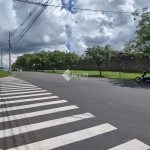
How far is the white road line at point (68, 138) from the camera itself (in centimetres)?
385

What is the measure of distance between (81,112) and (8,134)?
2.69 metres

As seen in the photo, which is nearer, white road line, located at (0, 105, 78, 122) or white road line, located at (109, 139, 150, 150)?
white road line, located at (109, 139, 150, 150)

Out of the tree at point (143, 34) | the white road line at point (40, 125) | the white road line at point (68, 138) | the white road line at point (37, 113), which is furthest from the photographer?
the tree at point (143, 34)

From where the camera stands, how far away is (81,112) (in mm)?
6453

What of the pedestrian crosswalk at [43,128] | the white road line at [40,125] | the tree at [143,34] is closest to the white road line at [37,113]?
the pedestrian crosswalk at [43,128]

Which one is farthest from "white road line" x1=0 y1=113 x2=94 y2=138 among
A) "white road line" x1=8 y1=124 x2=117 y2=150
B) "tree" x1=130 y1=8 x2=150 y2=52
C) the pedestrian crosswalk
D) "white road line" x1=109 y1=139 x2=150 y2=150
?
"tree" x1=130 y1=8 x2=150 y2=52

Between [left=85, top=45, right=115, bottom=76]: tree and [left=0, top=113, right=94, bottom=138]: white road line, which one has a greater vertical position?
[left=85, top=45, right=115, bottom=76]: tree

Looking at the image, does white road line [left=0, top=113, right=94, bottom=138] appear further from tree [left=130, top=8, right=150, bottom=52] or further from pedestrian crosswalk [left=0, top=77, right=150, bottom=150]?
tree [left=130, top=8, right=150, bottom=52]

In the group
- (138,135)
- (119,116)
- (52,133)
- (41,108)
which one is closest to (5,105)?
(41,108)

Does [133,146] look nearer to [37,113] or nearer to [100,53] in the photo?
[37,113]

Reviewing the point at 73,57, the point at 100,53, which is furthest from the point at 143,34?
the point at 73,57

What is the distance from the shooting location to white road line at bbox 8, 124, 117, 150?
385 centimetres

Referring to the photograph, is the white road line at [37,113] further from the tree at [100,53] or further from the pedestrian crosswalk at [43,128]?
the tree at [100,53]

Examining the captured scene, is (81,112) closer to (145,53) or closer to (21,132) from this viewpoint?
(21,132)
